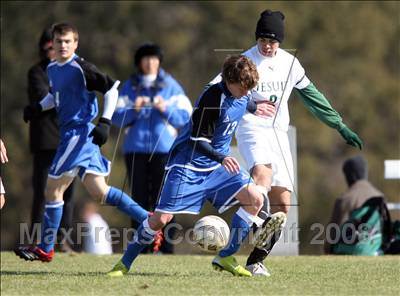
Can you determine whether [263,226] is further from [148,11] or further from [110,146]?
[148,11]

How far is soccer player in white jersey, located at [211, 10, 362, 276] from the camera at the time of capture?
1033cm

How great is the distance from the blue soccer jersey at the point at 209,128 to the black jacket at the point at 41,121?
3.78m

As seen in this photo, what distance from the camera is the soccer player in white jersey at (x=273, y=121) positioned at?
1033cm

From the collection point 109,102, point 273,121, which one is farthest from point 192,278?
point 109,102

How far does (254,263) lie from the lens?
33.9 feet

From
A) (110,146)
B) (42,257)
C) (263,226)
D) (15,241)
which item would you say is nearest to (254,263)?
(263,226)

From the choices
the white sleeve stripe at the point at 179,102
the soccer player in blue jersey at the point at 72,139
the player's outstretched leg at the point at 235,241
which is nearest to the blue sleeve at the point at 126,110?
the white sleeve stripe at the point at 179,102

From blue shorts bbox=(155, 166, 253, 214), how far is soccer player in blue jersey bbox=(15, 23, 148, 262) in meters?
1.33

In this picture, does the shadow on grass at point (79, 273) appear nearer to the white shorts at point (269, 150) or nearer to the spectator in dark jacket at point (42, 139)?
the white shorts at point (269, 150)

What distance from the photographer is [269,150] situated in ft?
34.3

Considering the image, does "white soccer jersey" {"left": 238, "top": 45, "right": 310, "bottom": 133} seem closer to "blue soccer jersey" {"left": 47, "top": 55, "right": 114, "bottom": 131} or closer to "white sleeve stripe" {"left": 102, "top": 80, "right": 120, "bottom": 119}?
"white sleeve stripe" {"left": 102, "top": 80, "right": 120, "bottom": 119}

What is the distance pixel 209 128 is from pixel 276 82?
1.20 m

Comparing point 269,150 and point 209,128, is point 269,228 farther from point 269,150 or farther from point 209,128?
point 209,128

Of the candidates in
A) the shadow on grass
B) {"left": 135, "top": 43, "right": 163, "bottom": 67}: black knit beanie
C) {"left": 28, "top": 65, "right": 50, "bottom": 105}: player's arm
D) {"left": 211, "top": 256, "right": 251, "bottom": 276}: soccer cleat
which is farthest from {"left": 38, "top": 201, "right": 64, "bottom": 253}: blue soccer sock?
{"left": 135, "top": 43, "right": 163, "bottom": 67}: black knit beanie
